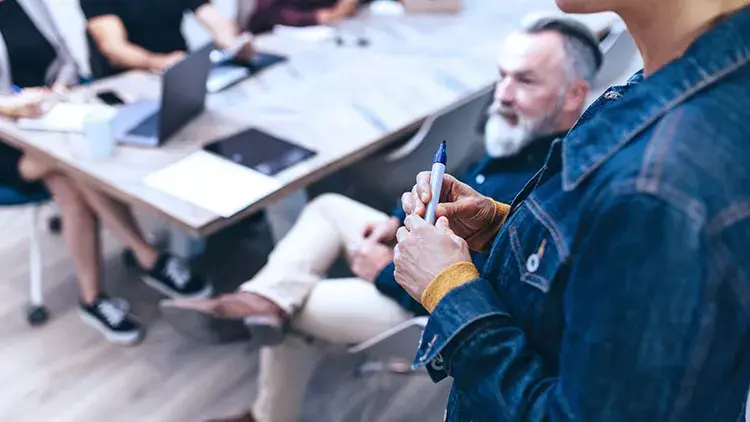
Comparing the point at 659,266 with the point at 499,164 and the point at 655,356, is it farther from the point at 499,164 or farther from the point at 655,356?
the point at 499,164

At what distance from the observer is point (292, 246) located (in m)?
1.80

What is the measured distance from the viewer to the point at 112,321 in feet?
7.30

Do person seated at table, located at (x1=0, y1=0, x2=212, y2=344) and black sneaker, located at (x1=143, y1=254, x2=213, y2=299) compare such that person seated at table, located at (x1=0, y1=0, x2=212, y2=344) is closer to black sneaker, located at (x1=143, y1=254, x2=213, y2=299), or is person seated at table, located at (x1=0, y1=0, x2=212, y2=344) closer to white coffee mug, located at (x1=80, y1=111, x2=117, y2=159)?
black sneaker, located at (x1=143, y1=254, x2=213, y2=299)

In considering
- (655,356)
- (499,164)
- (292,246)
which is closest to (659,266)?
(655,356)

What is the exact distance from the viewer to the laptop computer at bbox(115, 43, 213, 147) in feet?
5.88

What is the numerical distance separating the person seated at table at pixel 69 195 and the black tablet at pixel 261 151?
66 cm

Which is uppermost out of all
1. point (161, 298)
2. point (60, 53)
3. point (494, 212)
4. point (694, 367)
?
point (694, 367)

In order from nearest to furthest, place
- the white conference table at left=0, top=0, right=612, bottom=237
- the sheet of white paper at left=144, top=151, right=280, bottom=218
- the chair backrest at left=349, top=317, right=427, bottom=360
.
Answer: the chair backrest at left=349, top=317, right=427, bottom=360 < the sheet of white paper at left=144, top=151, right=280, bottom=218 < the white conference table at left=0, top=0, right=612, bottom=237

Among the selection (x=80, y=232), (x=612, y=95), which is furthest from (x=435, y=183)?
(x=80, y=232)

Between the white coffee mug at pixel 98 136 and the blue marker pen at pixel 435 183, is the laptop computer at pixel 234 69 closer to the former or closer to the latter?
the white coffee mug at pixel 98 136

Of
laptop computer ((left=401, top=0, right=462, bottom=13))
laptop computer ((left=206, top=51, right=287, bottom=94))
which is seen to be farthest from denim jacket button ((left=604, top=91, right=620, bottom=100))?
laptop computer ((left=401, top=0, right=462, bottom=13))

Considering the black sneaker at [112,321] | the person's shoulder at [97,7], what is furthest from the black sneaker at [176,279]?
the person's shoulder at [97,7]

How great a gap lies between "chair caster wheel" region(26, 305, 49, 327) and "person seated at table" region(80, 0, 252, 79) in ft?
3.34

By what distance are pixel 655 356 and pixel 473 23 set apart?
274cm
